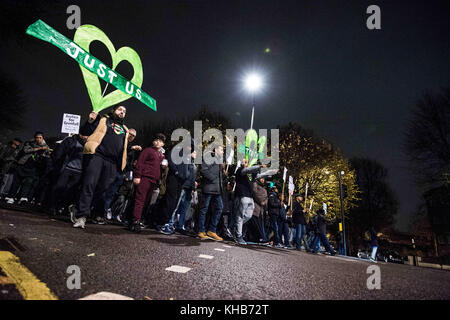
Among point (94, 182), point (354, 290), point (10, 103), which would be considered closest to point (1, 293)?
point (354, 290)

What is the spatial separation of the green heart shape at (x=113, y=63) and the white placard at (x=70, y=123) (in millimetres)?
1008

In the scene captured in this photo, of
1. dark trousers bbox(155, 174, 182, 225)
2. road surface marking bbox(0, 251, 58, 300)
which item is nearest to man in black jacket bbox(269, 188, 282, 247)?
dark trousers bbox(155, 174, 182, 225)

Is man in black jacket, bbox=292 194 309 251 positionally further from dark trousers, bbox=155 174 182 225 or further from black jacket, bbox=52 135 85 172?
black jacket, bbox=52 135 85 172

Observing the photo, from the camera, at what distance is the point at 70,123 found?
7.29 metres

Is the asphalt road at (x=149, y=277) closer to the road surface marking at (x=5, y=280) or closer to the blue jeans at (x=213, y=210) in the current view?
the road surface marking at (x=5, y=280)

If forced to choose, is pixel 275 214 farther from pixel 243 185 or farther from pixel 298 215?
pixel 243 185

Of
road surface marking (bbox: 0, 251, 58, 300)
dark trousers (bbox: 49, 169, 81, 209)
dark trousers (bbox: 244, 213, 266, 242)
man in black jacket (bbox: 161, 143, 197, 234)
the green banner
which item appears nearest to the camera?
road surface marking (bbox: 0, 251, 58, 300)

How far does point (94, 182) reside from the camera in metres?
3.95

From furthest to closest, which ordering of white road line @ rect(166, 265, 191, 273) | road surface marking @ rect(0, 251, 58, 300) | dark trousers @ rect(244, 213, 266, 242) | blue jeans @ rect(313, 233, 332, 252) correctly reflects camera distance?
blue jeans @ rect(313, 233, 332, 252), dark trousers @ rect(244, 213, 266, 242), white road line @ rect(166, 265, 191, 273), road surface marking @ rect(0, 251, 58, 300)

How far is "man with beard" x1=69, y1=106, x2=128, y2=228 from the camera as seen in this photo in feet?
12.8

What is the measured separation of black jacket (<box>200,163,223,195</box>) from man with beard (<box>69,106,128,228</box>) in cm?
201
